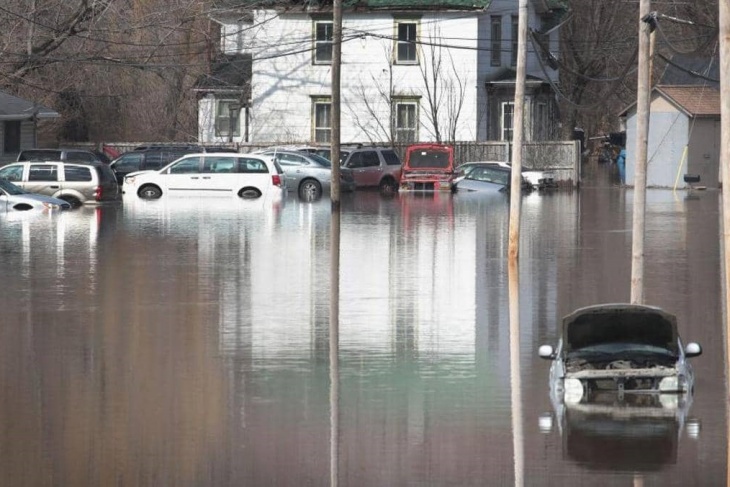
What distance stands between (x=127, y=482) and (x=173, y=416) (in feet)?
7.64

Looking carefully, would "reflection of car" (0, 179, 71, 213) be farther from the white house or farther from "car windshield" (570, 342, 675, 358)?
"car windshield" (570, 342, 675, 358)

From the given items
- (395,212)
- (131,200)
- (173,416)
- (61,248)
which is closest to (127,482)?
(173,416)

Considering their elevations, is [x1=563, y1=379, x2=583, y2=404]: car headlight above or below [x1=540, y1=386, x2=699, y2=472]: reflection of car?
above

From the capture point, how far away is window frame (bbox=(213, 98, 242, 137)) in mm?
61719

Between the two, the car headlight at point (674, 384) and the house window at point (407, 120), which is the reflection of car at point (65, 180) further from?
the car headlight at point (674, 384)

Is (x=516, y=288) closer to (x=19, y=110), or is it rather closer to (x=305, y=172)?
(x=305, y=172)

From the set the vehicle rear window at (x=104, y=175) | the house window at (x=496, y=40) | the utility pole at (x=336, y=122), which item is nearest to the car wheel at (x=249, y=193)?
the vehicle rear window at (x=104, y=175)

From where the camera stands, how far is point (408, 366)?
52.3ft

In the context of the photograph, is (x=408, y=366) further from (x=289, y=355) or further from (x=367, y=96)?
(x=367, y=96)

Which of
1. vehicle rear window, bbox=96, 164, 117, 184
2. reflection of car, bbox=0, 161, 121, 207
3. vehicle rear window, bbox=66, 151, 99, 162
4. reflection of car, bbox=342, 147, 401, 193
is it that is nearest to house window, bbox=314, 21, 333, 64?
reflection of car, bbox=342, 147, 401, 193

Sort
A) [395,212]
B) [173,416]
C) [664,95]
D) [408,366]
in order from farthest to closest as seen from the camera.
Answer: [664,95], [395,212], [408,366], [173,416]

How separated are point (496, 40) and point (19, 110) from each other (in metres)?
19.0

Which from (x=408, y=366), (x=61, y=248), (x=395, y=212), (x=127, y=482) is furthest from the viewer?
(x=395, y=212)

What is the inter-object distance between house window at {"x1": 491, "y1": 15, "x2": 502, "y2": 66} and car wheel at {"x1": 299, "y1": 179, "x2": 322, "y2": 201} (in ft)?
46.5
